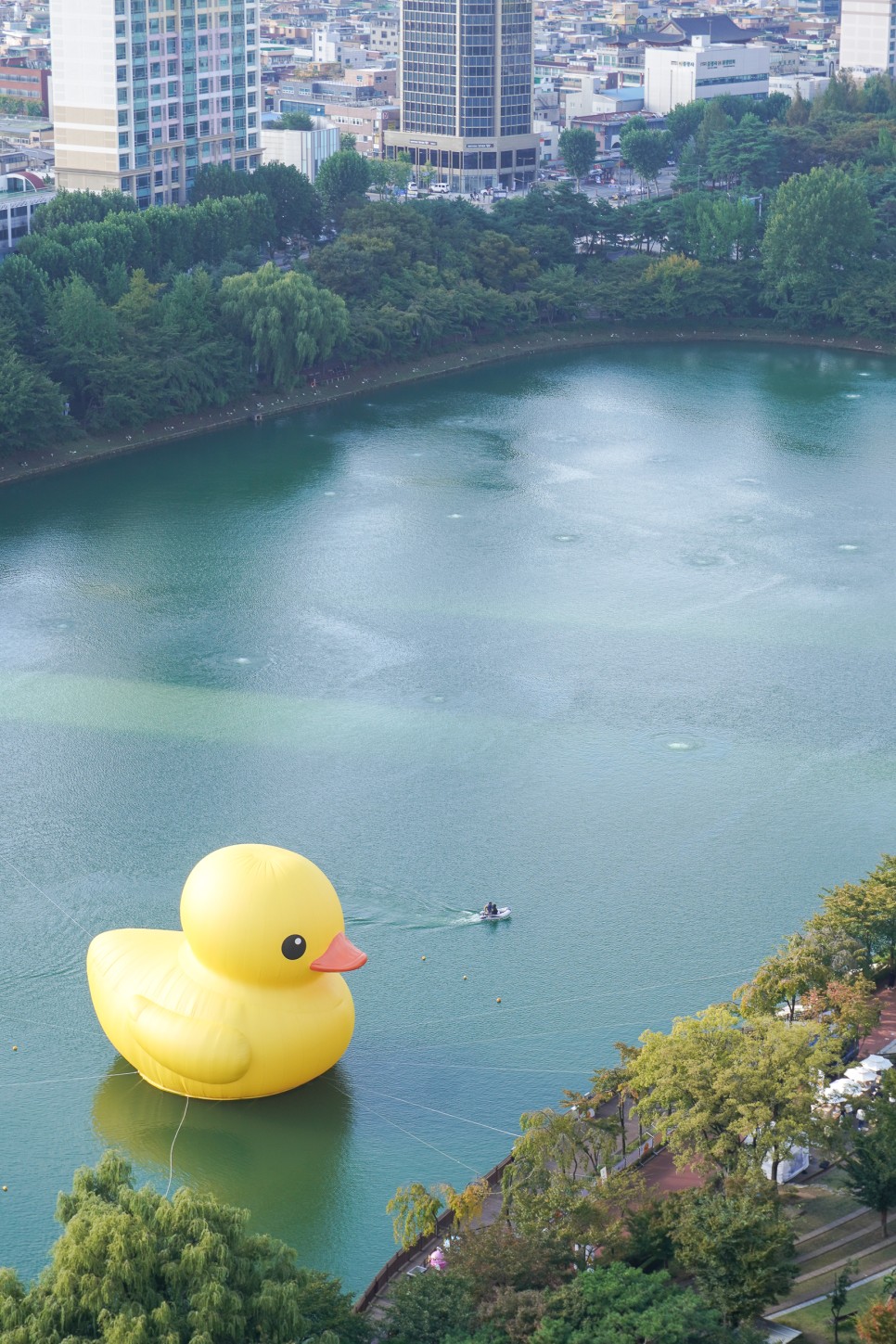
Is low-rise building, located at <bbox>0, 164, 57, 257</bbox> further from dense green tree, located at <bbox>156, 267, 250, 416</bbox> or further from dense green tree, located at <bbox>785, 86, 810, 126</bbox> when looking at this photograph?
dense green tree, located at <bbox>785, 86, 810, 126</bbox>

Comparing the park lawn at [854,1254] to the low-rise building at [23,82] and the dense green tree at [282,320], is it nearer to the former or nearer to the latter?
the dense green tree at [282,320]

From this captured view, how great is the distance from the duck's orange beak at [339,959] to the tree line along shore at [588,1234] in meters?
2.90

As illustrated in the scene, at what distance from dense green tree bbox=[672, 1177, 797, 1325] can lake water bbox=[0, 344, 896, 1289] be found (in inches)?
159

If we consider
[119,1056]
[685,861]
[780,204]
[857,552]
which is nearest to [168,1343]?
[119,1056]

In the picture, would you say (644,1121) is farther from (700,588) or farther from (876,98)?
(876,98)

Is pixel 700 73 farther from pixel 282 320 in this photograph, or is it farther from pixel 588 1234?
pixel 588 1234

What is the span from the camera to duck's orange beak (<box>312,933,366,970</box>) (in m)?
24.1

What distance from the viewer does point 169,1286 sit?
63.0 ft

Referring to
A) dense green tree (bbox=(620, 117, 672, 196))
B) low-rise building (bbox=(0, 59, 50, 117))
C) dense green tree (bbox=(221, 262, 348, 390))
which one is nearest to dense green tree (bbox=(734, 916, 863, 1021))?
dense green tree (bbox=(221, 262, 348, 390))

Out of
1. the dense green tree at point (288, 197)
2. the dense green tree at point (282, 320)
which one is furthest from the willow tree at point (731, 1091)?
the dense green tree at point (288, 197)

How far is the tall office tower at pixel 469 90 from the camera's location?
291 ft

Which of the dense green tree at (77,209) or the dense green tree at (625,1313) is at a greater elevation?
the dense green tree at (77,209)

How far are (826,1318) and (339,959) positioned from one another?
7.18 m

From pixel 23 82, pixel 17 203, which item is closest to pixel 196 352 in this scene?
pixel 17 203
